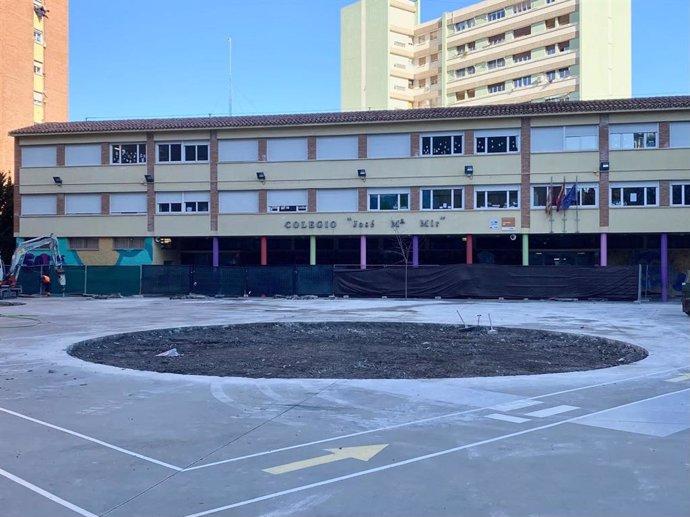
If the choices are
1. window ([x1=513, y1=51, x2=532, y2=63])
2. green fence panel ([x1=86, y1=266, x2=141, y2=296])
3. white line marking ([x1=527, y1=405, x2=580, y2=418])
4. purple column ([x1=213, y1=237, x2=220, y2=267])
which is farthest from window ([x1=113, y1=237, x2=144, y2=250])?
window ([x1=513, y1=51, x2=532, y2=63])

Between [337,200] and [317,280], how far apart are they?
7072 millimetres

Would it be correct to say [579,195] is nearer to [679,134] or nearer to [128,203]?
[679,134]

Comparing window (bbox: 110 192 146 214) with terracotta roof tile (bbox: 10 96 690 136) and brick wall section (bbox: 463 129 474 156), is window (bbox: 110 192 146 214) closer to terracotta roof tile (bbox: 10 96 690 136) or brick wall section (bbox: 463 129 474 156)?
terracotta roof tile (bbox: 10 96 690 136)

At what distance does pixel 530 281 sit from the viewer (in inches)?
1409

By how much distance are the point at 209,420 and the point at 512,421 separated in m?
3.63

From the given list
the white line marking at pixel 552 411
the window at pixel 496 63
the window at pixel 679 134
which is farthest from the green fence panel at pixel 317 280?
the window at pixel 496 63

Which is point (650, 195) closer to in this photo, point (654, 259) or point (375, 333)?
point (654, 259)

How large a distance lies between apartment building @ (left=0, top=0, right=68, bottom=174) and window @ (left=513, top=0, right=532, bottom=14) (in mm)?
51358

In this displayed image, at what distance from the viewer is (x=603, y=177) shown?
40.0 metres

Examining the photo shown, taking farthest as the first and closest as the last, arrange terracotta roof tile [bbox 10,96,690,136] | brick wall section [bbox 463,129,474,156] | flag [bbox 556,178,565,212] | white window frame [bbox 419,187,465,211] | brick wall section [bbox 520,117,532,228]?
brick wall section [bbox 463,129,474,156] → white window frame [bbox 419,187,465,211] → brick wall section [bbox 520,117,532,228] → terracotta roof tile [bbox 10,96,690,136] → flag [bbox 556,178,565,212]

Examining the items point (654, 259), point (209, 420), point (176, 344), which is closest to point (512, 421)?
point (209, 420)

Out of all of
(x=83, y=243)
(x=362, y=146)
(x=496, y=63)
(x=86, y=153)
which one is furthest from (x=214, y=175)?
(x=496, y=63)

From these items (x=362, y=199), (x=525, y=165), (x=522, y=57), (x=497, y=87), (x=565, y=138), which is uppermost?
(x=522, y=57)

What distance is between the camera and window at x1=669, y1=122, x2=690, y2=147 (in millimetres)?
39375
